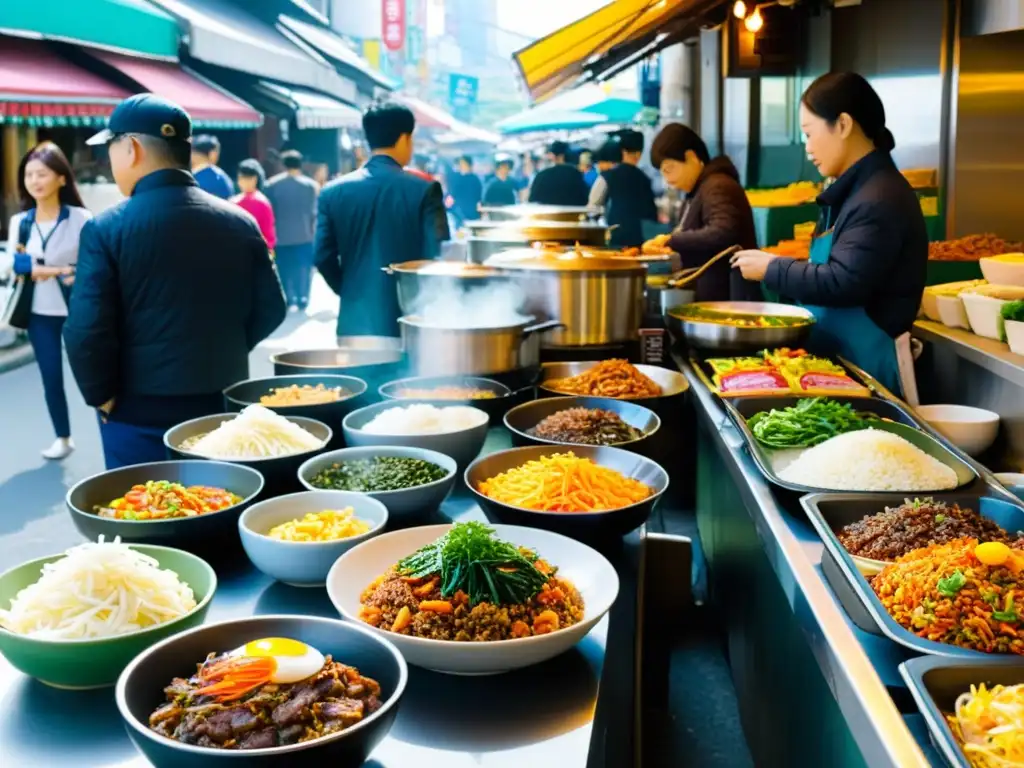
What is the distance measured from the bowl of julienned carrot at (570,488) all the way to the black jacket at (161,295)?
148 centimetres

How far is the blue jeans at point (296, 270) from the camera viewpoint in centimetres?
1277

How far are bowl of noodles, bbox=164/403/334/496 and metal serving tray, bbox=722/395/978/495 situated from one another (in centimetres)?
115

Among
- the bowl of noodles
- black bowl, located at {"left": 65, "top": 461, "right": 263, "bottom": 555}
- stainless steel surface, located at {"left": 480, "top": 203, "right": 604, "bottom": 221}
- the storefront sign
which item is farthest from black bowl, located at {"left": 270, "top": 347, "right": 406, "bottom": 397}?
the storefront sign

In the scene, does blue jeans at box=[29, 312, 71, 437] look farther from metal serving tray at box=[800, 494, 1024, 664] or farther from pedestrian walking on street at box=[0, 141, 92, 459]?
metal serving tray at box=[800, 494, 1024, 664]

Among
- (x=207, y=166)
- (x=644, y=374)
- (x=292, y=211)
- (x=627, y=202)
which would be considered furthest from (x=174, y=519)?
(x=292, y=211)

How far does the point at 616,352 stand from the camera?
3980mm

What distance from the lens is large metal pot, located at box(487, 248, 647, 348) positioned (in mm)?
3799

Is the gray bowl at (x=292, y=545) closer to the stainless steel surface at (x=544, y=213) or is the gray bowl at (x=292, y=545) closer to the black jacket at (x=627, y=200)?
the stainless steel surface at (x=544, y=213)

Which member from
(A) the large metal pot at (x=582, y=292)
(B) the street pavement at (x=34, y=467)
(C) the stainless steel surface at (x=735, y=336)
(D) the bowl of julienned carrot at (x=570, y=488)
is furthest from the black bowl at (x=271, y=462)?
(B) the street pavement at (x=34, y=467)

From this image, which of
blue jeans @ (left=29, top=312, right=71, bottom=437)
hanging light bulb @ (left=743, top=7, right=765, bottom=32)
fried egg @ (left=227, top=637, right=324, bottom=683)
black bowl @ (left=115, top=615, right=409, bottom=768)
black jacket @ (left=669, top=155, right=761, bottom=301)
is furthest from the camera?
hanging light bulb @ (left=743, top=7, right=765, bottom=32)

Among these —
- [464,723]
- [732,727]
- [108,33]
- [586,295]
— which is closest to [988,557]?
[464,723]

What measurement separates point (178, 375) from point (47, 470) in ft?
10.2

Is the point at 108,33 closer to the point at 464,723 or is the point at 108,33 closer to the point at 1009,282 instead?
the point at 1009,282

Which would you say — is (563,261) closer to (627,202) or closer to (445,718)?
(445,718)
